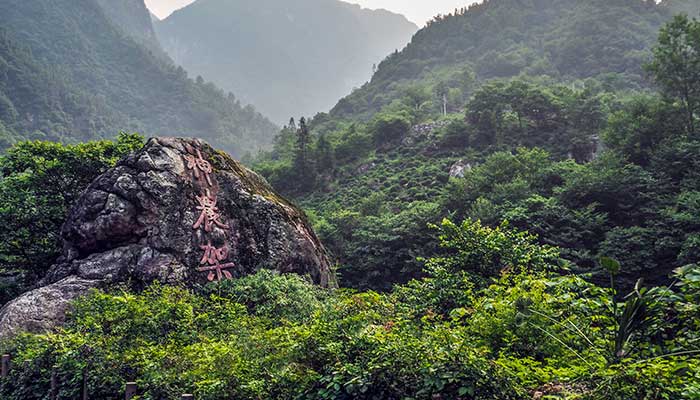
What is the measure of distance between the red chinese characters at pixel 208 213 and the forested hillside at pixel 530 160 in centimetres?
665

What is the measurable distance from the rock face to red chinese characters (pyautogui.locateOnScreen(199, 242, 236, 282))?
0.07 ft

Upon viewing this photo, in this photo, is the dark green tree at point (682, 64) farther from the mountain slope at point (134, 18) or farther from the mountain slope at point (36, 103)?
the mountain slope at point (134, 18)

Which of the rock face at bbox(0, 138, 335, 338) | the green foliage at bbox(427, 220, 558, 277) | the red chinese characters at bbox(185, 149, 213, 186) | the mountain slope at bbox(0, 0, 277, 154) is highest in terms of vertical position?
the mountain slope at bbox(0, 0, 277, 154)

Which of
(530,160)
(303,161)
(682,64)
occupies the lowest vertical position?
(530,160)

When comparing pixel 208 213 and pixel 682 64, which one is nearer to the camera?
pixel 208 213

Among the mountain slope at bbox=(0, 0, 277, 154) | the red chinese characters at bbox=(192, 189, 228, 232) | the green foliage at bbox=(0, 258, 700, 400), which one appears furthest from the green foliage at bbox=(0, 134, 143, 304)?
the mountain slope at bbox=(0, 0, 277, 154)

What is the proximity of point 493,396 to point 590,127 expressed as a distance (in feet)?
75.8

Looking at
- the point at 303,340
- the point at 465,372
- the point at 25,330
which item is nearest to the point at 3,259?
the point at 25,330

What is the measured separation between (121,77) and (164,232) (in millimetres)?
75067

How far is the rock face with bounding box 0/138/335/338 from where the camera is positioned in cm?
812

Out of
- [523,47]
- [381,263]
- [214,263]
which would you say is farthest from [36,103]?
[523,47]

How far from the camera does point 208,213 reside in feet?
30.9

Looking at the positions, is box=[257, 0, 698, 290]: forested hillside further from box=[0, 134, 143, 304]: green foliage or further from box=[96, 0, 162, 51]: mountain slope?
box=[96, 0, 162, 51]: mountain slope

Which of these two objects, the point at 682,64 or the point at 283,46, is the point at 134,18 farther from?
the point at 682,64
